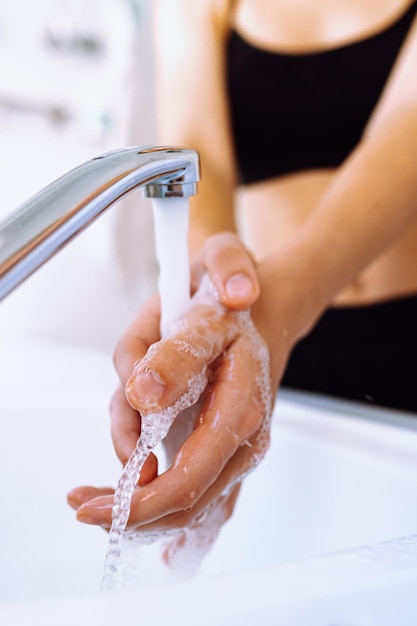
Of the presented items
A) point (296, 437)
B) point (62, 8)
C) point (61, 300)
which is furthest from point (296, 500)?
point (62, 8)

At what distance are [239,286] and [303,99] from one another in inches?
14.8

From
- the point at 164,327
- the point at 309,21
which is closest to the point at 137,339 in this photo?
the point at 164,327

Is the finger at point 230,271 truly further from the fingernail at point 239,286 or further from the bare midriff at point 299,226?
the bare midriff at point 299,226

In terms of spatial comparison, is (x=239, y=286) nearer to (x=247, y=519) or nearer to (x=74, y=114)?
(x=247, y=519)

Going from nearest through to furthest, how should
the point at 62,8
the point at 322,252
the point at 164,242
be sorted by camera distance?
the point at 164,242 < the point at 322,252 < the point at 62,8

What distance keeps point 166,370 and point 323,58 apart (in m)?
0.50

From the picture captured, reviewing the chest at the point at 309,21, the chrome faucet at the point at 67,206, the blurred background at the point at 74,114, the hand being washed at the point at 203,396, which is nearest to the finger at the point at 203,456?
the hand being washed at the point at 203,396

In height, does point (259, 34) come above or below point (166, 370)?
above

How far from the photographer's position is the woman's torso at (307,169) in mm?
759

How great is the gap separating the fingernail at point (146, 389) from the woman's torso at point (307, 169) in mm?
414

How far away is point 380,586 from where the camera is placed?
342 millimetres

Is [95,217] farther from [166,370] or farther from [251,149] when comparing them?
[251,149]

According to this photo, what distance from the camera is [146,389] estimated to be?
1.26ft

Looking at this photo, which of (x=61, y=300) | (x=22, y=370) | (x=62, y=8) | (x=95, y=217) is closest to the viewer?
(x=95, y=217)
